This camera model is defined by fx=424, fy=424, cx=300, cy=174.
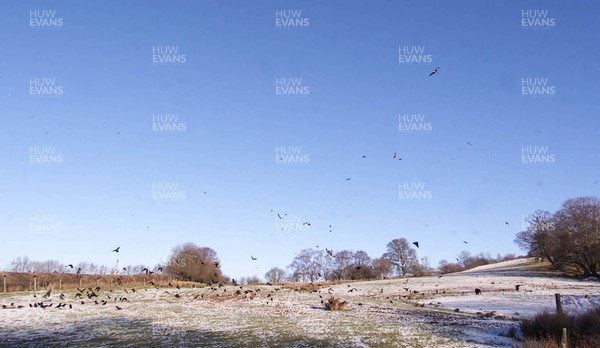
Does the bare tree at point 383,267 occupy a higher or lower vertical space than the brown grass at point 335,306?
lower

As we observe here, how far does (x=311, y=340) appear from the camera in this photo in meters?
23.7

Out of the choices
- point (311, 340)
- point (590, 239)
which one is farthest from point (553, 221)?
point (311, 340)

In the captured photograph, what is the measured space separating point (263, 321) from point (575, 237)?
244 feet

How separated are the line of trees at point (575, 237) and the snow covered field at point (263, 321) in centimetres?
3502

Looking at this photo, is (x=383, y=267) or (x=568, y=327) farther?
(x=383, y=267)

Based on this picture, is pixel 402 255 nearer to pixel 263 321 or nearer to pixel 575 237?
pixel 575 237

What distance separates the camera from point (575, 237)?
267ft

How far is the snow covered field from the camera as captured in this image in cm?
2392

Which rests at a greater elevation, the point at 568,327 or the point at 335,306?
the point at 568,327

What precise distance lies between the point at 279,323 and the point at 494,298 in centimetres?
3032

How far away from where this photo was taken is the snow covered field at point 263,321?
23922mm

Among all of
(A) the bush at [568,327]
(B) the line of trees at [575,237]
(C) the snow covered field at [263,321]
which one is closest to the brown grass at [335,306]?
(C) the snow covered field at [263,321]

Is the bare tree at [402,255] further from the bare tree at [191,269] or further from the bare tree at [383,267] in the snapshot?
the bare tree at [191,269]

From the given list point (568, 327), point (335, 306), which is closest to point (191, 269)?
point (335, 306)
